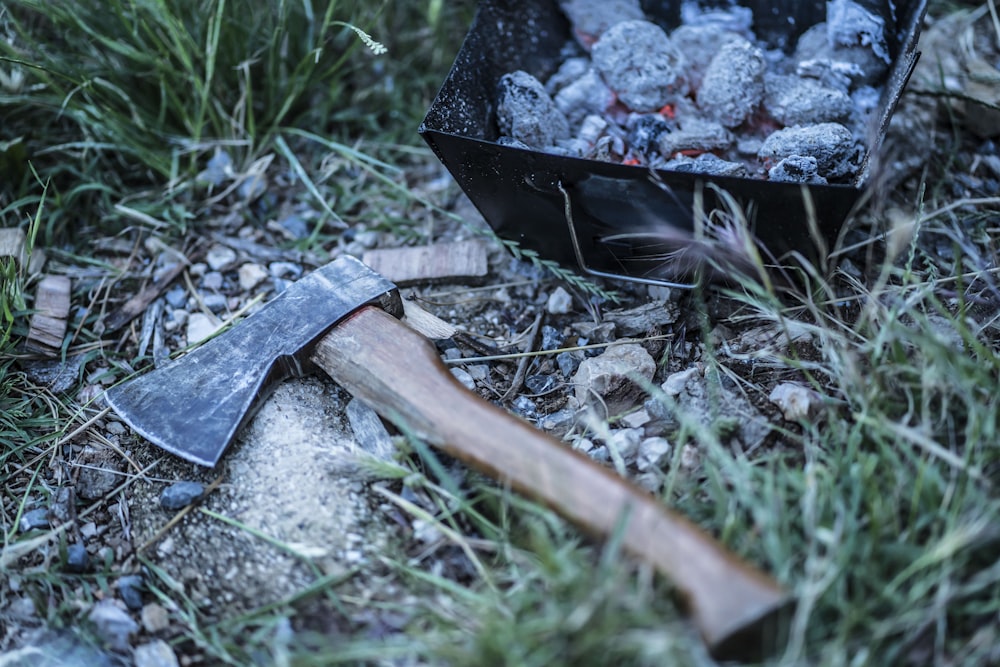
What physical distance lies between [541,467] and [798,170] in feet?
2.95

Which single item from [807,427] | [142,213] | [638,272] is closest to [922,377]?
[807,427]

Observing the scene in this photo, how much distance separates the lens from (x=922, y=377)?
4.76 ft

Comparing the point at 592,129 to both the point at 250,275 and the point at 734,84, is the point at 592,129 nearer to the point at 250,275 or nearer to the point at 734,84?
the point at 734,84

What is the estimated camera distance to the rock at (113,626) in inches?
57.4

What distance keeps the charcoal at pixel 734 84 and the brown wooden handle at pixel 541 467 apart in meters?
1.00

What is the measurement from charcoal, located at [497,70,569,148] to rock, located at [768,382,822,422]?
0.81 meters

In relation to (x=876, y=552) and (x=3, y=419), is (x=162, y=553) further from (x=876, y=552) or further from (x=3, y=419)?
(x=876, y=552)

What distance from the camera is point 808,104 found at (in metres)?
1.99

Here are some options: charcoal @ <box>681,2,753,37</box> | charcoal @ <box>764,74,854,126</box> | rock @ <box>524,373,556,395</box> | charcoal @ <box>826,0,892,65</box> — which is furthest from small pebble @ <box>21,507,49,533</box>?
charcoal @ <box>826,0,892,65</box>

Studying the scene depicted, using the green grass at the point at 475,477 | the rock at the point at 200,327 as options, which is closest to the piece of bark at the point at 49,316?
the green grass at the point at 475,477

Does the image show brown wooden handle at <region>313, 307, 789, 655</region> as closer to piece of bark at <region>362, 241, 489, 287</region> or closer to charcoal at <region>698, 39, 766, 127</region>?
piece of bark at <region>362, 241, 489, 287</region>

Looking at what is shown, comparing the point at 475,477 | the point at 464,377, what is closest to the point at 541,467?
the point at 475,477

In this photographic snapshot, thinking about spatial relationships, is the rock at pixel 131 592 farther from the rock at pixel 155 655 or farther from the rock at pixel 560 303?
the rock at pixel 560 303

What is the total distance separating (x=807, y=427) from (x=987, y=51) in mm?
1701
